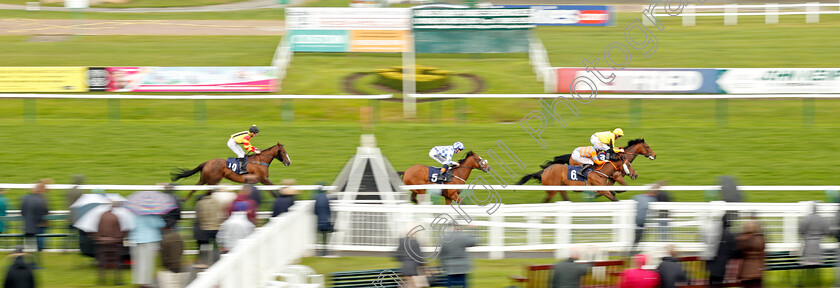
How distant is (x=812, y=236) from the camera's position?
8523mm

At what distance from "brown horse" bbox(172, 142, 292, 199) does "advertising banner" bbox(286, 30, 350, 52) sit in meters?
7.57

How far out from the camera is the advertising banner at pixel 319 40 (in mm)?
20328

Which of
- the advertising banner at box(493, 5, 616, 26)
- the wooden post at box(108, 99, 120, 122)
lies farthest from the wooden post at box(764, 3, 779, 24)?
the wooden post at box(108, 99, 120, 122)

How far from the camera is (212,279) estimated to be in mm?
6398

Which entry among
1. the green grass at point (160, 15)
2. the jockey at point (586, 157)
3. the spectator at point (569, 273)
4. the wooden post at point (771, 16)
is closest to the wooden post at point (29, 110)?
the jockey at point (586, 157)

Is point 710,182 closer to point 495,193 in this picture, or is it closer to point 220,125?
point 495,193

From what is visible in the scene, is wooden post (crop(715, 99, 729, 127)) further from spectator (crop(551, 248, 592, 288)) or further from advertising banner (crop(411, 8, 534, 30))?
spectator (crop(551, 248, 592, 288))

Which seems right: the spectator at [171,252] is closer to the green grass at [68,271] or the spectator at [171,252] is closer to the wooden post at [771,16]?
the green grass at [68,271]

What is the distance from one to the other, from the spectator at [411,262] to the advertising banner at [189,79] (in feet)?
33.5

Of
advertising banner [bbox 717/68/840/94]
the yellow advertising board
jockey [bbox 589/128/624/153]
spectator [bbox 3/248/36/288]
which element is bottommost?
spectator [bbox 3/248/36/288]

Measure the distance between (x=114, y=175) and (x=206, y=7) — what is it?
1732 centimetres

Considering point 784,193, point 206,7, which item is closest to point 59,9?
point 206,7

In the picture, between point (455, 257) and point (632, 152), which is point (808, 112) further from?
point (455, 257)

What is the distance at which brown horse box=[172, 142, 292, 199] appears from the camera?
12875 mm
